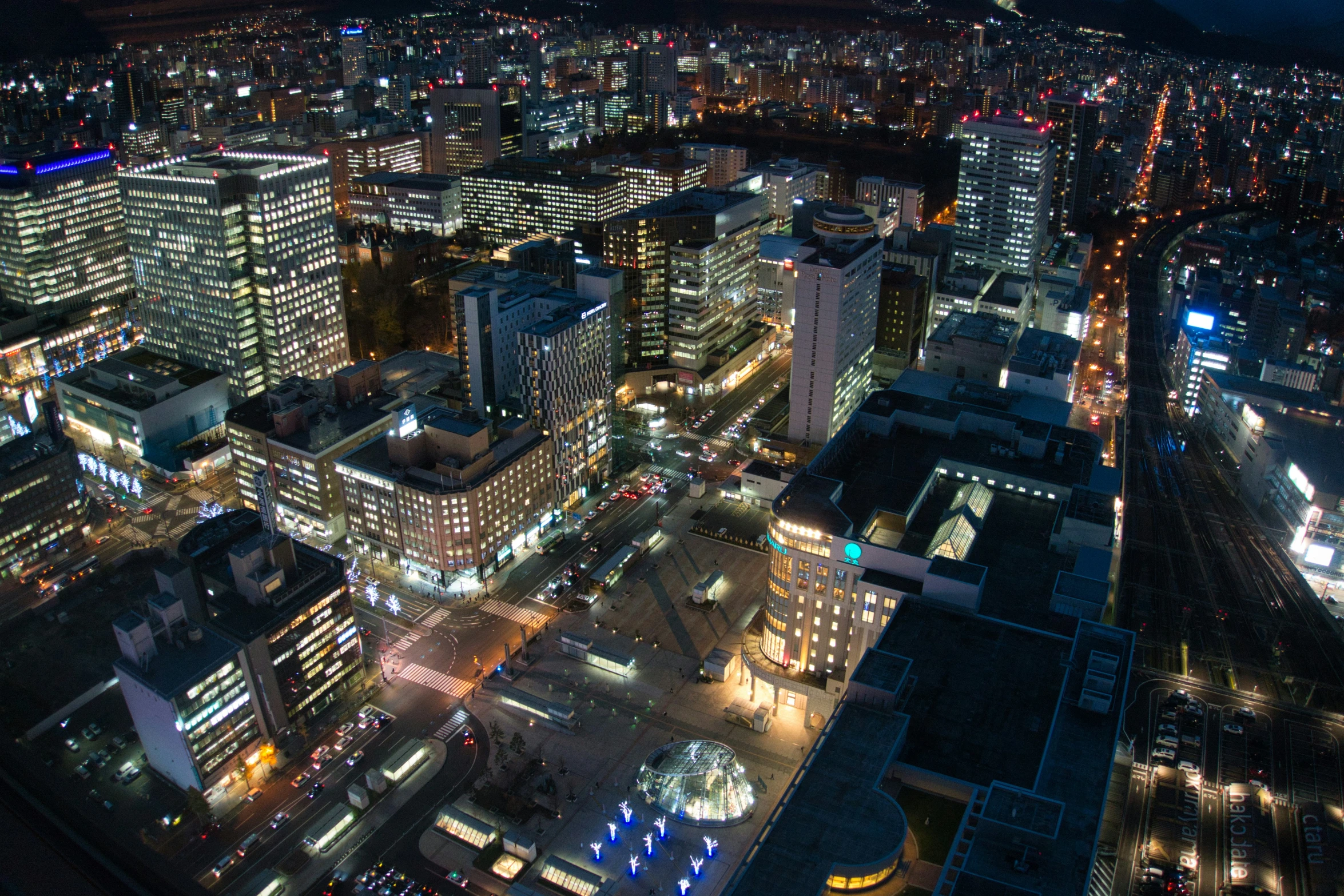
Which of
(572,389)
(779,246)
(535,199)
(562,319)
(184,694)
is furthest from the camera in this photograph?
(535,199)

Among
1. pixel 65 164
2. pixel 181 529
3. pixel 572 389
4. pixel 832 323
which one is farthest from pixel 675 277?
pixel 65 164

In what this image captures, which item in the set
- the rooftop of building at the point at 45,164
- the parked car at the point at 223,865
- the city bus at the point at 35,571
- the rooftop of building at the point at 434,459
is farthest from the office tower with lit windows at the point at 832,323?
the rooftop of building at the point at 45,164

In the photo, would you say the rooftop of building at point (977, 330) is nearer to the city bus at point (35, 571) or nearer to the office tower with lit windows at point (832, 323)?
the office tower with lit windows at point (832, 323)

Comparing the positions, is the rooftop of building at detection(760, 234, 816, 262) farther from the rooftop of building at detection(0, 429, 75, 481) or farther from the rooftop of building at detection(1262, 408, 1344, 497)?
the rooftop of building at detection(0, 429, 75, 481)

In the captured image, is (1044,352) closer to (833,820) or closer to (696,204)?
(696,204)

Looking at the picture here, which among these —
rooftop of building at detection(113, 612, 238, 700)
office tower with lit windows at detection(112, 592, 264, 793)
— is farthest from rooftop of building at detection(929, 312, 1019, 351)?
office tower with lit windows at detection(112, 592, 264, 793)

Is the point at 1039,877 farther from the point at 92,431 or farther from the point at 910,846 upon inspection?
the point at 92,431

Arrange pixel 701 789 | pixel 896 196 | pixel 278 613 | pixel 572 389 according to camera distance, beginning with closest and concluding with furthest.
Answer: pixel 701 789 → pixel 278 613 → pixel 572 389 → pixel 896 196
